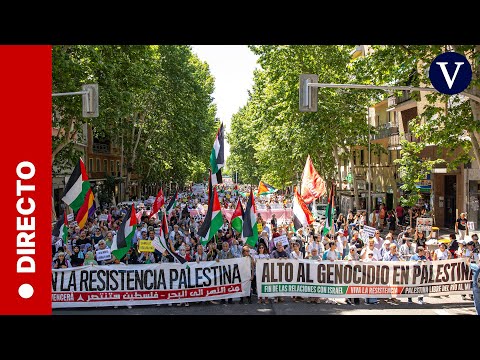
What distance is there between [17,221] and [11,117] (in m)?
1.97

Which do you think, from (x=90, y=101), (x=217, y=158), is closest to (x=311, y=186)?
(x=217, y=158)

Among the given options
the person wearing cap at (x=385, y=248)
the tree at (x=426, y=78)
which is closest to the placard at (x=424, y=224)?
the tree at (x=426, y=78)

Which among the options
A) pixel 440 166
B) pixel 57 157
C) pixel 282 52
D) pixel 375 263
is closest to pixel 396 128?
pixel 440 166

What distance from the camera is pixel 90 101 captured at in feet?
43.1

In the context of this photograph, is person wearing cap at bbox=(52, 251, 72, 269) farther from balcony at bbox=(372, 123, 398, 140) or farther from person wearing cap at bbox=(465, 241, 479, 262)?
balcony at bbox=(372, 123, 398, 140)

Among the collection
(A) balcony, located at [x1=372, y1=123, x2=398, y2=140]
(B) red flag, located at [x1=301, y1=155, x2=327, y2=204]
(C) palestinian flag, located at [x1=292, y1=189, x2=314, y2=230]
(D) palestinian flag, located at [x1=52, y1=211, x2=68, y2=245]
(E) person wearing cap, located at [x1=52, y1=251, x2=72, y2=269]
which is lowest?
(E) person wearing cap, located at [x1=52, y1=251, x2=72, y2=269]

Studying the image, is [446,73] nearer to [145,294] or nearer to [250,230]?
[250,230]

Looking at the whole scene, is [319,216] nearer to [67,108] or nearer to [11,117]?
[67,108]

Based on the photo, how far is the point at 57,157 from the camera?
27.8m

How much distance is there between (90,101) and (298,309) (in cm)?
→ 700

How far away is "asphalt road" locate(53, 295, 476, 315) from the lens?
39.5 ft

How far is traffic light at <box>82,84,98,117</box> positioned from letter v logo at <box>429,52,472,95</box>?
7866mm

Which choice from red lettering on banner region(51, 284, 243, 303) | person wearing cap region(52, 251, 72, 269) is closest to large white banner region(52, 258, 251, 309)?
red lettering on banner region(51, 284, 243, 303)

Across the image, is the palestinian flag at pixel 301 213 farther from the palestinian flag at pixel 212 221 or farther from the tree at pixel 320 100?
the tree at pixel 320 100
